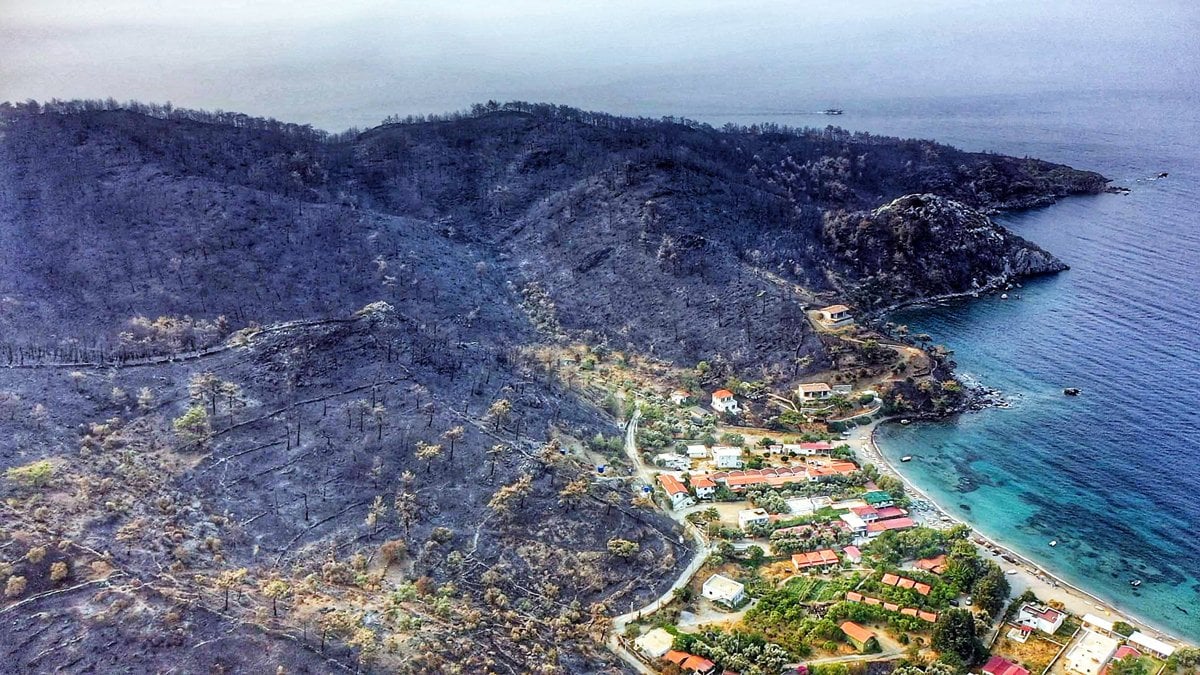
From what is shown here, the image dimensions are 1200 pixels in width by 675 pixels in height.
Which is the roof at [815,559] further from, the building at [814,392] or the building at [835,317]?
the building at [835,317]

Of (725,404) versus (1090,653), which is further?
(725,404)

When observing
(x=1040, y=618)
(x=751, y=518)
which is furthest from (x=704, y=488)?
(x=1040, y=618)

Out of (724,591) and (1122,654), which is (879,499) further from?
(1122,654)

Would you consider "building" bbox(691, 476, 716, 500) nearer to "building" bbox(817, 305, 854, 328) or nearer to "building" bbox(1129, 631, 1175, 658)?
"building" bbox(1129, 631, 1175, 658)

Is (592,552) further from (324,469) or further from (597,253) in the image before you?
(597,253)

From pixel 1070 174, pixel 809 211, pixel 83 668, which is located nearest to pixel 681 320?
pixel 809 211

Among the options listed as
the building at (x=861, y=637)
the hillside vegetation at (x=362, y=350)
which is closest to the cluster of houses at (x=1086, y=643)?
the building at (x=861, y=637)
